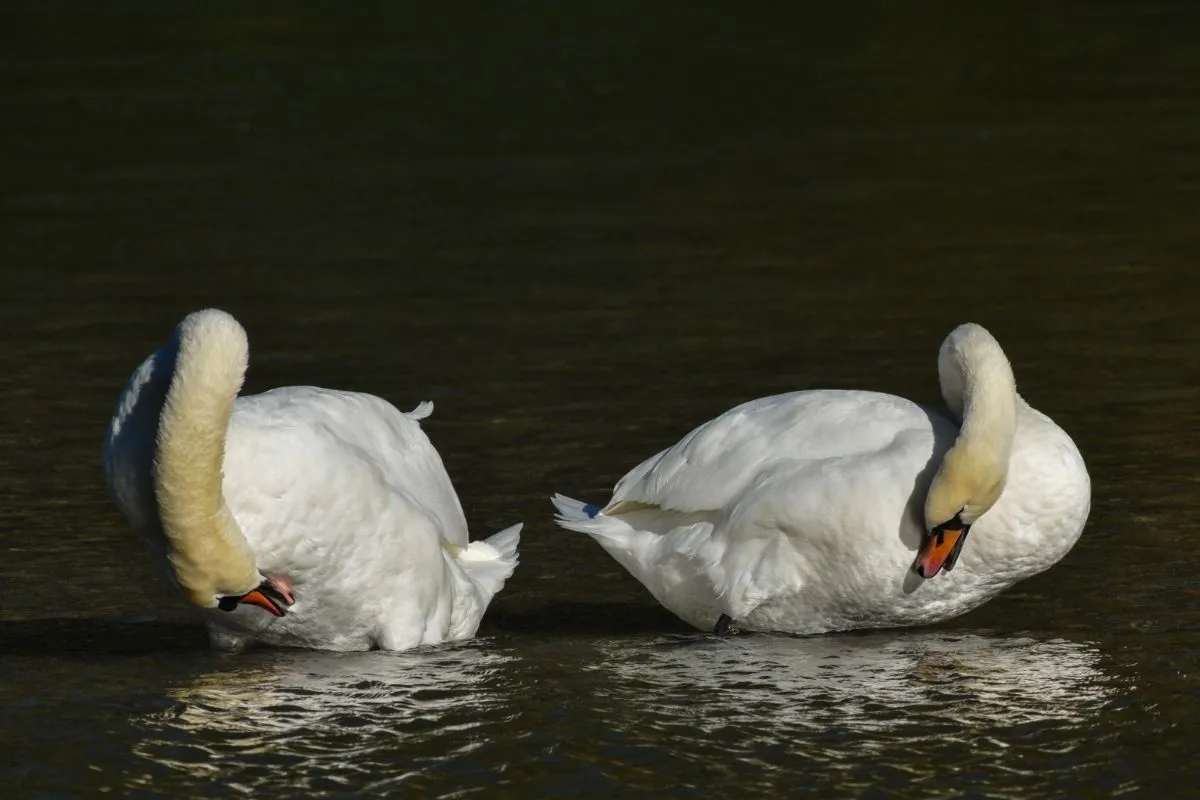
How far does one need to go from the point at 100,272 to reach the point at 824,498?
7.44m

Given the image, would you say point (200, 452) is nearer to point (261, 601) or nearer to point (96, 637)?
point (261, 601)

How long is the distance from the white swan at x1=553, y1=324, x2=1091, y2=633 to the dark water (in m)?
0.18

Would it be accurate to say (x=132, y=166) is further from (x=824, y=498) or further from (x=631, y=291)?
(x=824, y=498)

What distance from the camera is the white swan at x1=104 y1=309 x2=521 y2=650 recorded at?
6609mm

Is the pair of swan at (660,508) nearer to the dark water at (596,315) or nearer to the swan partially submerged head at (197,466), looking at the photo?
the swan partially submerged head at (197,466)

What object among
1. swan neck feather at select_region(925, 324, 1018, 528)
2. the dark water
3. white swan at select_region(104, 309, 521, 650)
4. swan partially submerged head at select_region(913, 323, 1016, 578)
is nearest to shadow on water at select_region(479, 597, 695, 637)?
the dark water

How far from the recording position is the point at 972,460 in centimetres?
715

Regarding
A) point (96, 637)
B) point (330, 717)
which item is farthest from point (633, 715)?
point (96, 637)

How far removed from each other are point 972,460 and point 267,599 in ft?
7.47

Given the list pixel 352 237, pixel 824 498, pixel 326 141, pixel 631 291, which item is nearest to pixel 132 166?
pixel 326 141

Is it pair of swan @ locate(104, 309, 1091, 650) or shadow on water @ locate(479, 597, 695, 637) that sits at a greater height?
pair of swan @ locate(104, 309, 1091, 650)

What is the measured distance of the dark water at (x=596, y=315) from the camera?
6660mm

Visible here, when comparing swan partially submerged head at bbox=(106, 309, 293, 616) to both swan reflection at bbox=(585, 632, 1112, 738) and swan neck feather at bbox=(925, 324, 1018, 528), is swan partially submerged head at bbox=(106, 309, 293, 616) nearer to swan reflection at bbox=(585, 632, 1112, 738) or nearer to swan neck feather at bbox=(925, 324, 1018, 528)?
swan reflection at bbox=(585, 632, 1112, 738)

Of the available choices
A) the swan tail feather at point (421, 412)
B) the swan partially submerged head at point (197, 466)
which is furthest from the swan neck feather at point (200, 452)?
the swan tail feather at point (421, 412)
